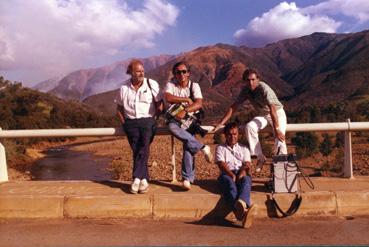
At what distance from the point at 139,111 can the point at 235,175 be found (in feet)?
4.94

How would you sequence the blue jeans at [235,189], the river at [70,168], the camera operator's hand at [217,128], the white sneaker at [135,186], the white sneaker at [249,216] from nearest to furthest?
the white sneaker at [249,216], the blue jeans at [235,189], the white sneaker at [135,186], the camera operator's hand at [217,128], the river at [70,168]

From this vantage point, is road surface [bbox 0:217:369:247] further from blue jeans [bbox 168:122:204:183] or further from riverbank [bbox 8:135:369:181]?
riverbank [bbox 8:135:369:181]

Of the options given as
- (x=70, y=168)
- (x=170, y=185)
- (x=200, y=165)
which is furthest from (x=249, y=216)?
(x=70, y=168)

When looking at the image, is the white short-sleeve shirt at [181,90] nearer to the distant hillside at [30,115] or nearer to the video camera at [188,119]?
the video camera at [188,119]

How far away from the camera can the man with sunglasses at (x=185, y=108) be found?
6.09 m

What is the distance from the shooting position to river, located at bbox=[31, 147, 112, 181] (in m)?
25.8

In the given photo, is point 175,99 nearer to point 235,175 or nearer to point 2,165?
point 235,175

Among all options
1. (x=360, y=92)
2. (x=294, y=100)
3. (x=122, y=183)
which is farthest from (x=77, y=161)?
(x=294, y=100)

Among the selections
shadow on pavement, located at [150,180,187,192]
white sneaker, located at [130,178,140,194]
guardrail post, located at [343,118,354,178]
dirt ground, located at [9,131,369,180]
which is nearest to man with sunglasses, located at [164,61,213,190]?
shadow on pavement, located at [150,180,187,192]

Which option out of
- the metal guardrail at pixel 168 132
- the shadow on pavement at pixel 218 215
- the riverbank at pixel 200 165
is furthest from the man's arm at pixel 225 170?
the riverbank at pixel 200 165

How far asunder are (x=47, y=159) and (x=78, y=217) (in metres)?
30.8

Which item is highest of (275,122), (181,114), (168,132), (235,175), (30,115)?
(30,115)

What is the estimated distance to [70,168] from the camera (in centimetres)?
2964

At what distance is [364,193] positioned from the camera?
18.9ft
